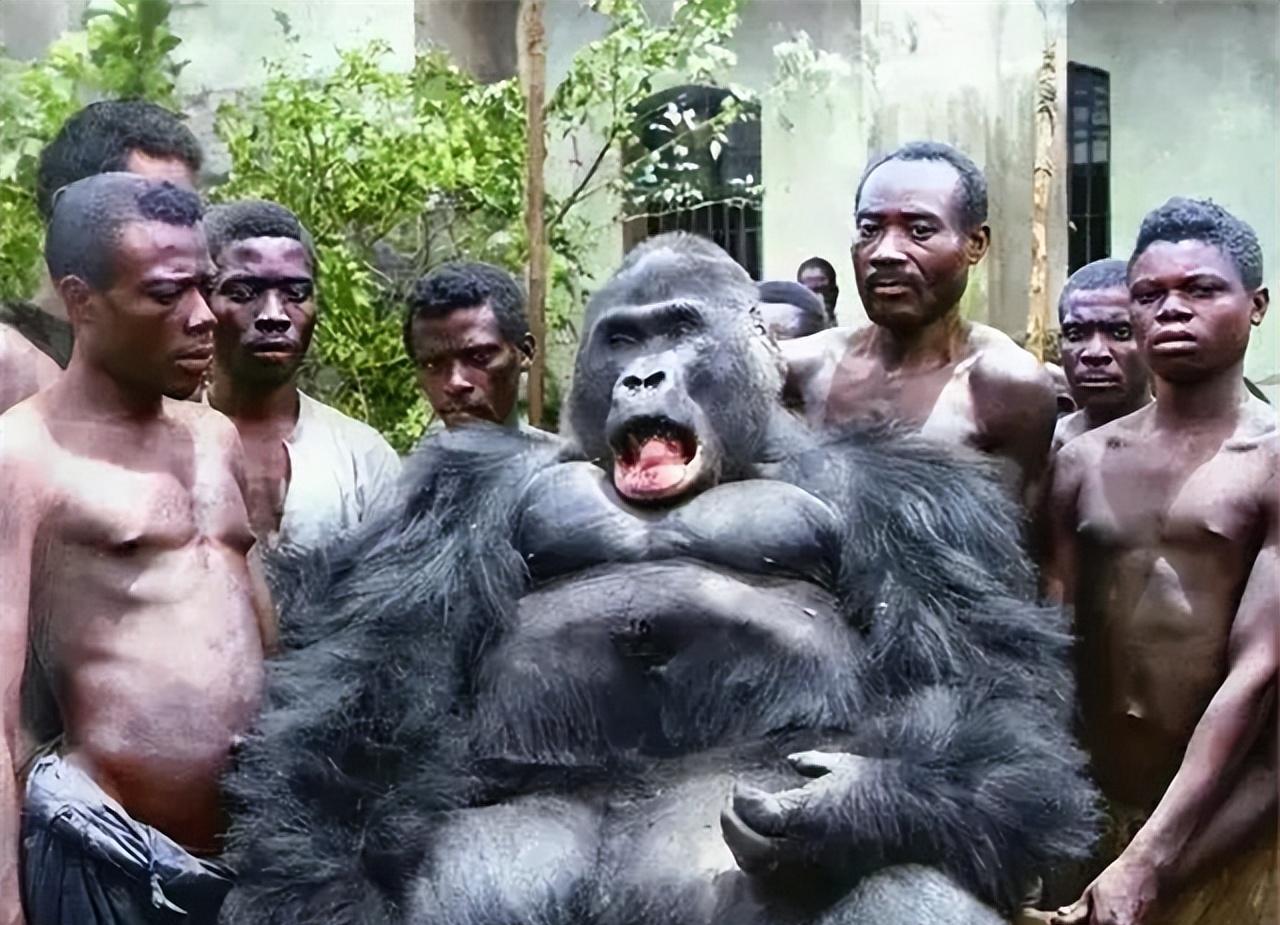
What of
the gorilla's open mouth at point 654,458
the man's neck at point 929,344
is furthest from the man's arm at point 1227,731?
the gorilla's open mouth at point 654,458

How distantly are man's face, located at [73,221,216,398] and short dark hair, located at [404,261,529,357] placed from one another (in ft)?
3.73

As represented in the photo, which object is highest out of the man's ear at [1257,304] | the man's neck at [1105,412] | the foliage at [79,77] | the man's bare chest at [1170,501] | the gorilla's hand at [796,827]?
the foliage at [79,77]

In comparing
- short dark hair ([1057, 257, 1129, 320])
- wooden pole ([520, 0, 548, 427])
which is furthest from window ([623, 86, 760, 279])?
short dark hair ([1057, 257, 1129, 320])

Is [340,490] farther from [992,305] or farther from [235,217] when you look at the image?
[992,305]

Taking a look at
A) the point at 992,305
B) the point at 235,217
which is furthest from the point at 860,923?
the point at 992,305

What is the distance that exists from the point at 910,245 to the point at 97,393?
1.39 meters

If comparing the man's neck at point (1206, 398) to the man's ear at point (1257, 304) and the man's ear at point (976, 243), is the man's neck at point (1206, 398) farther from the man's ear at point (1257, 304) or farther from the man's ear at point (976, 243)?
the man's ear at point (976, 243)

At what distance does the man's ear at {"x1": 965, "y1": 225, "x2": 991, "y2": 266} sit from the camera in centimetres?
326

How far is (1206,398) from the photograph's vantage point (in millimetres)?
3025

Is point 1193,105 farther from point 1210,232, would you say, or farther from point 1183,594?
point 1183,594

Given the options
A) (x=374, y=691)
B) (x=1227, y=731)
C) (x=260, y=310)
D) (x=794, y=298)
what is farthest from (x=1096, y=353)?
(x=374, y=691)

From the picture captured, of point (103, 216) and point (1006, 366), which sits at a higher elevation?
point (103, 216)

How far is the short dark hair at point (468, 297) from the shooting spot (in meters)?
3.71

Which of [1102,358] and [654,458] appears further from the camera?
[1102,358]
